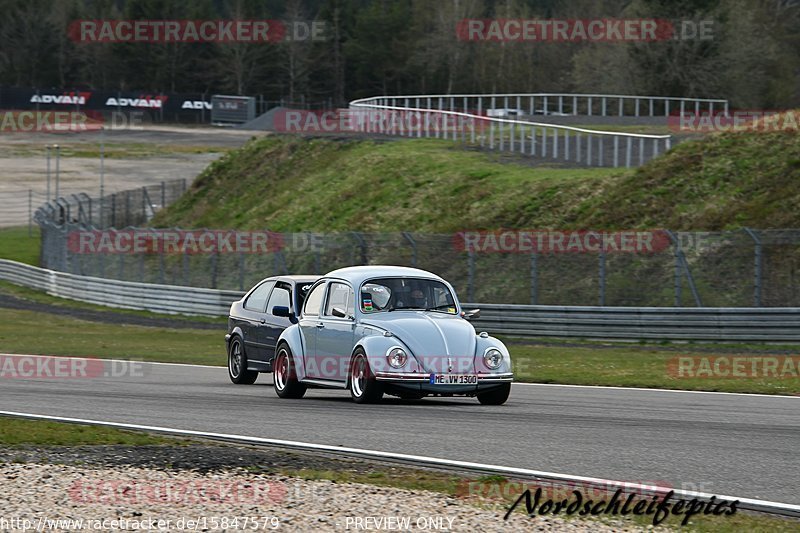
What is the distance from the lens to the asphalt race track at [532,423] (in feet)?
32.7

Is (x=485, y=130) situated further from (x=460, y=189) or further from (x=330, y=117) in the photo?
(x=330, y=117)

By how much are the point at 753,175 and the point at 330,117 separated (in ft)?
93.7

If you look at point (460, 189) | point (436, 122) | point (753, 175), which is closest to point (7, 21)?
point (436, 122)

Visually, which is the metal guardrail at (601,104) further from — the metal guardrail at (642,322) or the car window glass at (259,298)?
the car window glass at (259,298)

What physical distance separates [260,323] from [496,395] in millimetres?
4444

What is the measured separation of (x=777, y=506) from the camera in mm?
8445

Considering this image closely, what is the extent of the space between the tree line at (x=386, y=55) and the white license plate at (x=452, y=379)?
60.2 m

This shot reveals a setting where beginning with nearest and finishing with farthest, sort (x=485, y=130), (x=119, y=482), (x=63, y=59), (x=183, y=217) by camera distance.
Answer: (x=119, y=482) → (x=485, y=130) → (x=183, y=217) → (x=63, y=59)

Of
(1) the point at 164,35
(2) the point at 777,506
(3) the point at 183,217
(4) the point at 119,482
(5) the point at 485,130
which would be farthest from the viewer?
(1) the point at 164,35

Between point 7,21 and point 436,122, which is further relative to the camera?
point 7,21
